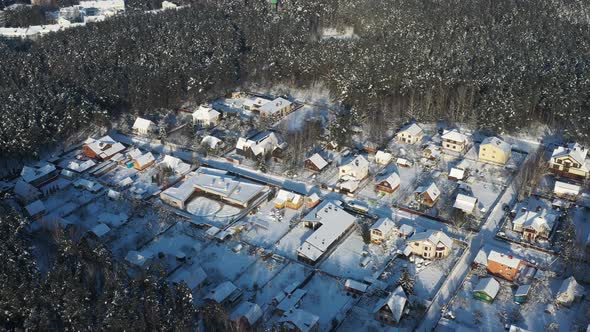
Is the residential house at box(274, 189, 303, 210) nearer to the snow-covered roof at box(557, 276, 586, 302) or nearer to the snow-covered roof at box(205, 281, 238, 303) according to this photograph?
the snow-covered roof at box(205, 281, 238, 303)

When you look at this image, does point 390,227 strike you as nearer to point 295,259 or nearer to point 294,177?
point 295,259

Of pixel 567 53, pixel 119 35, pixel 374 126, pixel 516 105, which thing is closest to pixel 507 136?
pixel 516 105

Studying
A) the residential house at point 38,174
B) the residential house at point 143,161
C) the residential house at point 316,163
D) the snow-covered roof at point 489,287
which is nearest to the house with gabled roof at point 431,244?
the snow-covered roof at point 489,287

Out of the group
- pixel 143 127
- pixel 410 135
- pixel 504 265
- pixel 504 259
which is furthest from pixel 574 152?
→ pixel 143 127

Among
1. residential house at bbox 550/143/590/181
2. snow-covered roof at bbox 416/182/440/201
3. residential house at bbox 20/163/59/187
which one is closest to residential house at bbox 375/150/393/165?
snow-covered roof at bbox 416/182/440/201

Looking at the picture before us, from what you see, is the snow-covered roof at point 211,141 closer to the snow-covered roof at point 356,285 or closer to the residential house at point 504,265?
the snow-covered roof at point 356,285

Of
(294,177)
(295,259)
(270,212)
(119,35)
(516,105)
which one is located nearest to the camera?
(295,259)

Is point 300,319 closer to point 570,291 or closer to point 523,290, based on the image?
point 523,290
